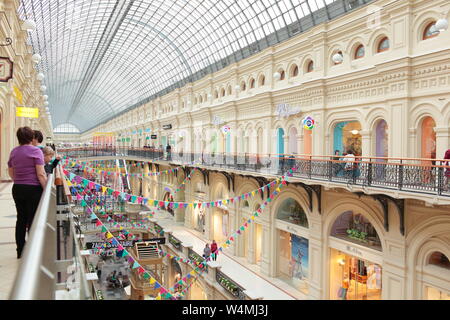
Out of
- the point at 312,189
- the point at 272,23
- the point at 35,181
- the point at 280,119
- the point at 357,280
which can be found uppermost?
the point at 272,23

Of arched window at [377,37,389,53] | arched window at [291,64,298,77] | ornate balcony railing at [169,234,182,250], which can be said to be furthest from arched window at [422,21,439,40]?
ornate balcony railing at [169,234,182,250]

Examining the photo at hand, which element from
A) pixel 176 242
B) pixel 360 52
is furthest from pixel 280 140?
pixel 176 242

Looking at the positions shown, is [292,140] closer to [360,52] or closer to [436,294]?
[360,52]

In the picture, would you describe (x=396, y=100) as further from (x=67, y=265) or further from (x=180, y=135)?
(x=180, y=135)

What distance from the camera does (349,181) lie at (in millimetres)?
14789

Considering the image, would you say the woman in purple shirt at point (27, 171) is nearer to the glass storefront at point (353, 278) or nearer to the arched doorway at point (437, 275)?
the arched doorway at point (437, 275)

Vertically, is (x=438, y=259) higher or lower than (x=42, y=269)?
lower

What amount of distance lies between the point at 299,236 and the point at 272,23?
44.3 ft

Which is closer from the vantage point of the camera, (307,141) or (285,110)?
(307,141)

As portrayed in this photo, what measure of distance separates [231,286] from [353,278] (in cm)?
552

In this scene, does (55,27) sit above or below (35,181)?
above

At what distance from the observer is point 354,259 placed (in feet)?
55.9

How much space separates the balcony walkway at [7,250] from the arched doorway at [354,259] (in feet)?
42.5
